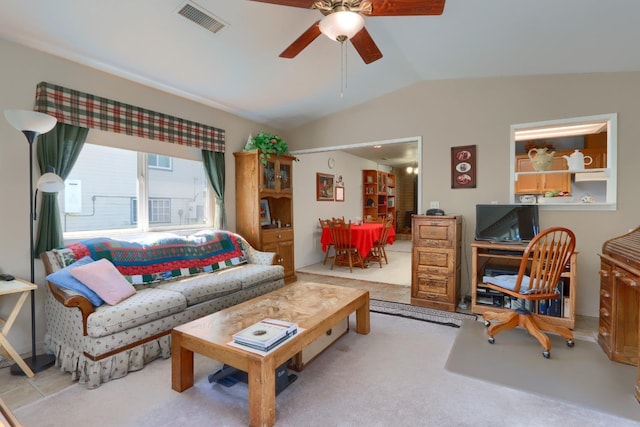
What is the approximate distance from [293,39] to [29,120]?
214 centimetres

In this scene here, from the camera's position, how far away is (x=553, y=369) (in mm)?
2178

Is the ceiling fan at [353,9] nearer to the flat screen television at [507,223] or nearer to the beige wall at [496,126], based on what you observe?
the beige wall at [496,126]

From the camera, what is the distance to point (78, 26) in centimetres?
231

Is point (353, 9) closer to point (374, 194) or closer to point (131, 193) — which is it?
point (131, 193)

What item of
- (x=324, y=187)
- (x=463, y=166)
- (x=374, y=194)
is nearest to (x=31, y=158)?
(x=463, y=166)

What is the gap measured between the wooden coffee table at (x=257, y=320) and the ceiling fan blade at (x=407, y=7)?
203cm

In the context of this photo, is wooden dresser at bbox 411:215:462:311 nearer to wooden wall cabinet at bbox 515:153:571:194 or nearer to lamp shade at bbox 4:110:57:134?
wooden wall cabinet at bbox 515:153:571:194

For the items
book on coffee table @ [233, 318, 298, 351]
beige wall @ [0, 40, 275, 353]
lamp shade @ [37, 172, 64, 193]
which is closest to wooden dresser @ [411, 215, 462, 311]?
book on coffee table @ [233, 318, 298, 351]

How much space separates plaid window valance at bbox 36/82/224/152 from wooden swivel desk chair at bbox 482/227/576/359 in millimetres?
3532

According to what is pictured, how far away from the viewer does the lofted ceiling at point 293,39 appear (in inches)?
89.0

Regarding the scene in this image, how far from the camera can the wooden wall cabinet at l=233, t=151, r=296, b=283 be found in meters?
4.09

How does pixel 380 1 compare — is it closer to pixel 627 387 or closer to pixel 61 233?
pixel 627 387

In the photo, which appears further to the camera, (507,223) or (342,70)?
(342,70)

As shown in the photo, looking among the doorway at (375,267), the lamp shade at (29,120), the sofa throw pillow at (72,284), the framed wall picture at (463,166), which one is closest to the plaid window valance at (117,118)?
the lamp shade at (29,120)
